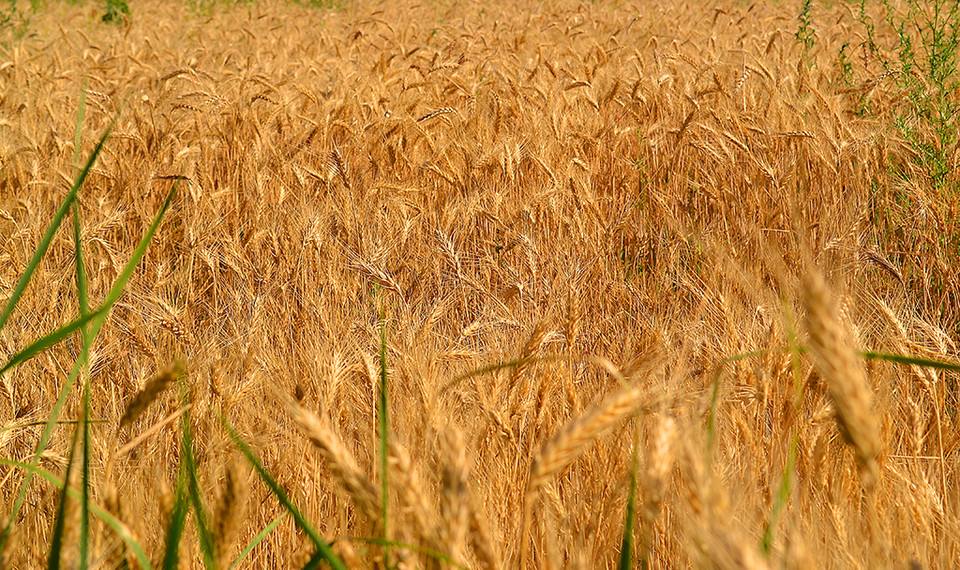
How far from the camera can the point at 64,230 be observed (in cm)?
270

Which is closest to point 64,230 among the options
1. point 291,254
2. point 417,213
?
point 291,254

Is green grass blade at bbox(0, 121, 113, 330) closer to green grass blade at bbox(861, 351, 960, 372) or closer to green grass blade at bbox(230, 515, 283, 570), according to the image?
green grass blade at bbox(230, 515, 283, 570)

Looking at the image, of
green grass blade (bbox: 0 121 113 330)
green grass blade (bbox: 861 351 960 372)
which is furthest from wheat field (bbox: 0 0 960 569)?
green grass blade (bbox: 0 121 113 330)

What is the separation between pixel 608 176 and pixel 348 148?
3.20ft

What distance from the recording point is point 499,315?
2.17 meters

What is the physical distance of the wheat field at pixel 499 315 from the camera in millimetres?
879

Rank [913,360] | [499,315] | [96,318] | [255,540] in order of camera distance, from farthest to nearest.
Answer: [499,315] → [96,318] → [255,540] → [913,360]

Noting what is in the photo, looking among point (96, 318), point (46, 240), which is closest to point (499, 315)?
point (96, 318)

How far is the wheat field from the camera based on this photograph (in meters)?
0.88

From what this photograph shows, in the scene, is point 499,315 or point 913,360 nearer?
point 913,360

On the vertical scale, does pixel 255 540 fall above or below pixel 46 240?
below

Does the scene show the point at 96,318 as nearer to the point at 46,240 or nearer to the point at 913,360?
the point at 46,240

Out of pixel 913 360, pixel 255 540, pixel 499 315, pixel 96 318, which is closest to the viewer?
pixel 913 360

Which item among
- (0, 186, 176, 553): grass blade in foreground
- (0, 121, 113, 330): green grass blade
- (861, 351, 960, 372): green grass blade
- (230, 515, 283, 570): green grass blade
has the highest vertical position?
(0, 121, 113, 330): green grass blade
